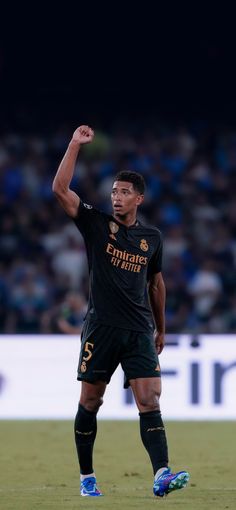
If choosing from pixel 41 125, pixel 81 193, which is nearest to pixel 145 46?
pixel 41 125

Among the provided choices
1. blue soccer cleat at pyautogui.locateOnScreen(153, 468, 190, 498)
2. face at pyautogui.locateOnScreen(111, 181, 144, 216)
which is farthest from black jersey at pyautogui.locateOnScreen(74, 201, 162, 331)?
blue soccer cleat at pyautogui.locateOnScreen(153, 468, 190, 498)

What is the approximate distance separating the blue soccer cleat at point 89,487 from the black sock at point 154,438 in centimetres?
54

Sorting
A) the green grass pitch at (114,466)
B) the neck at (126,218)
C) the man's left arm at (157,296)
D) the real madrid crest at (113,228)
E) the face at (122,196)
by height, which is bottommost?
the green grass pitch at (114,466)

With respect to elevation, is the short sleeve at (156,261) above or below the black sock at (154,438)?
above

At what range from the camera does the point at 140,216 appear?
774 inches

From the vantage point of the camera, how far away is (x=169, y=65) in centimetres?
2312

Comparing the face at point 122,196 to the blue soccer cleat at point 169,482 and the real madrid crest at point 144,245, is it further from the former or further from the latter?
the blue soccer cleat at point 169,482

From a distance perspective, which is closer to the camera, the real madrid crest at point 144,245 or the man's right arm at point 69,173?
the man's right arm at point 69,173

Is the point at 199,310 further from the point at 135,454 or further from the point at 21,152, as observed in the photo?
the point at 135,454

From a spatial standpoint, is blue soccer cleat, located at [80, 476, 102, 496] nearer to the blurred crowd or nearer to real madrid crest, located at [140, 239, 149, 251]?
real madrid crest, located at [140, 239, 149, 251]

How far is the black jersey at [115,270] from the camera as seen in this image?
27.2 feet

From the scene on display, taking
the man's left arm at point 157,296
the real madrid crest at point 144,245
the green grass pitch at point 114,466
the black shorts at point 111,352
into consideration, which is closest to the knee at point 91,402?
the black shorts at point 111,352

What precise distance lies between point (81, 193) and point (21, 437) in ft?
24.2

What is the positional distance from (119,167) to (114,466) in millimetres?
10430
